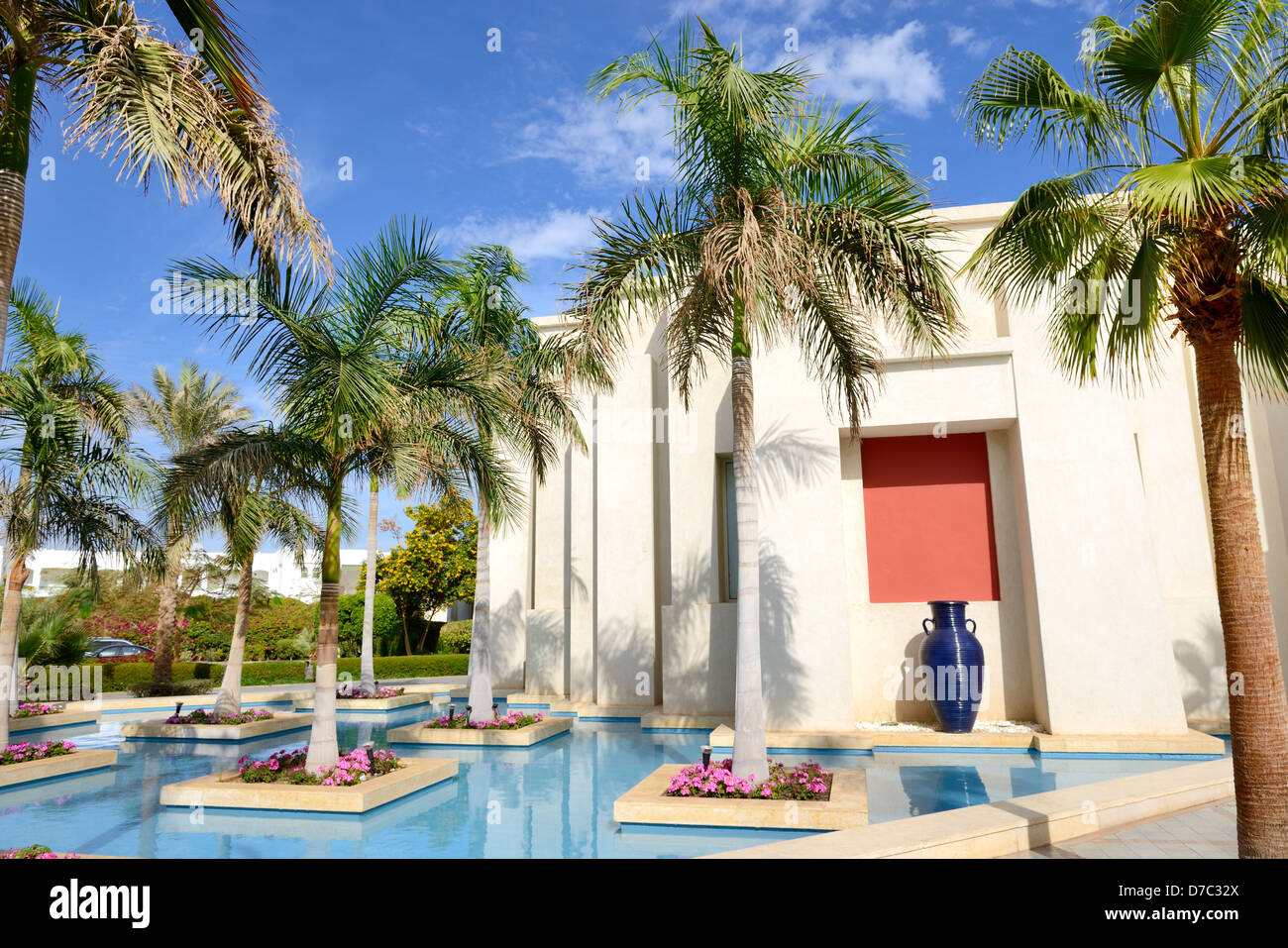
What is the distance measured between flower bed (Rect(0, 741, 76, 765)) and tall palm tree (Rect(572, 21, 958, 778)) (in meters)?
10.2

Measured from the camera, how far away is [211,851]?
22.9 feet

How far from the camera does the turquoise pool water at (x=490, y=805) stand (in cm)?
711

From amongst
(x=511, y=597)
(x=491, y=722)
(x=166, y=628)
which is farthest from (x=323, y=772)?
(x=166, y=628)

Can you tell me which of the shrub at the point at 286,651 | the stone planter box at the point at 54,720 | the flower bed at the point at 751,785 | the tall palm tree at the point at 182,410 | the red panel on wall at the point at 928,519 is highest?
the tall palm tree at the point at 182,410

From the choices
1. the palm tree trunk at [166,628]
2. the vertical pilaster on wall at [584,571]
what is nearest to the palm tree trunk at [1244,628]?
the vertical pilaster on wall at [584,571]

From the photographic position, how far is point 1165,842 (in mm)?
6348

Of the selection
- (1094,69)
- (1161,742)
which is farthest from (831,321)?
(1161,742)

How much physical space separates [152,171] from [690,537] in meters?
11.0

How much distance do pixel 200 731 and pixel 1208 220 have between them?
16073mm

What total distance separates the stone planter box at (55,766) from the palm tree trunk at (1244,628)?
13560mm

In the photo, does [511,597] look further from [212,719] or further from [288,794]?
[288,794]

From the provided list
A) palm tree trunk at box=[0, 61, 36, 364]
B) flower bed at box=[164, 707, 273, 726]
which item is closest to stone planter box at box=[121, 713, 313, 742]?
flower bed at box=[164, 707, 273, 726]

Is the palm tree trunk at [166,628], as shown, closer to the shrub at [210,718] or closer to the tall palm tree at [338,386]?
the shrub at [210,718]
